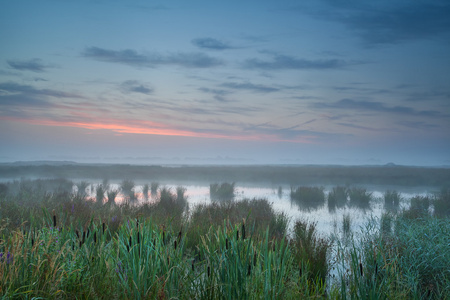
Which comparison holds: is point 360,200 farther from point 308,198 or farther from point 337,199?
point 308,198

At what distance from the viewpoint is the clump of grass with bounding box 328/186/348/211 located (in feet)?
61.7

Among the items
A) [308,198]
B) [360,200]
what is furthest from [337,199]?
[308,198]

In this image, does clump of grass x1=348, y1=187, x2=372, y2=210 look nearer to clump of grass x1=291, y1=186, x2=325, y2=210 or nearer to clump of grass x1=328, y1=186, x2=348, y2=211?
clump of grass x1=328, y1=186, x2=348, y2=211

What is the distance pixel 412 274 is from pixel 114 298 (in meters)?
5.12

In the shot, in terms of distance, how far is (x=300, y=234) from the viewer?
8180 mm

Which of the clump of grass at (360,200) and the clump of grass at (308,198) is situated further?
the clump of grass at (308,198)

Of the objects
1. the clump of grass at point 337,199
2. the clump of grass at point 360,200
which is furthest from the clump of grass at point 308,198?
the clump of grass at point 360,200

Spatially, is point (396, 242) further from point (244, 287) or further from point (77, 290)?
point (77, 290)

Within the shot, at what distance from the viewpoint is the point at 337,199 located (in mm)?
21109

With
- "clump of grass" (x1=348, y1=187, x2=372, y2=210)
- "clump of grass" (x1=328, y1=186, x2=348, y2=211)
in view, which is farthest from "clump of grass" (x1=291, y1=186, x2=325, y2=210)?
"clump of grass" (x1=348, y1=187, x2=372, y2=210)

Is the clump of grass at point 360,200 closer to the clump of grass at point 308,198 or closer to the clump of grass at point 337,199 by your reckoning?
the clump of grass at point 337,199

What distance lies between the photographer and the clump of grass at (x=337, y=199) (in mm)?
18812

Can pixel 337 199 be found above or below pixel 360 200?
below

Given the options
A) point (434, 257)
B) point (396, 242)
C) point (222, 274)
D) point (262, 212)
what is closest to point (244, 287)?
point (222, 274)
